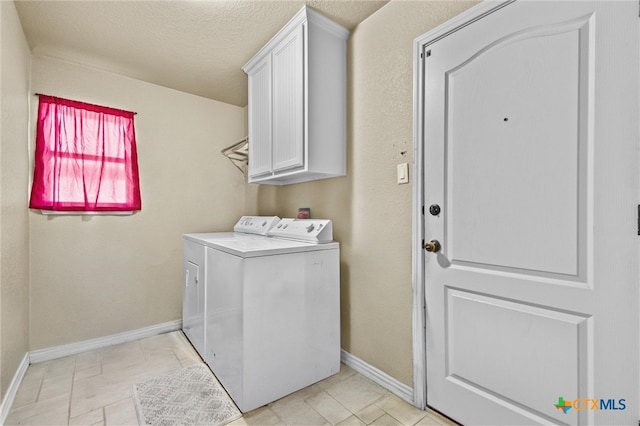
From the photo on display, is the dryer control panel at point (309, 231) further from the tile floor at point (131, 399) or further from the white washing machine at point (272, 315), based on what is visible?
the tile floor at point (131, 399)

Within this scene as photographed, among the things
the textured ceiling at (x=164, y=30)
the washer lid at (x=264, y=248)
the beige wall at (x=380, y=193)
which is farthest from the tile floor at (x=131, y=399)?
the textured ceiling at (x=164, y=30)

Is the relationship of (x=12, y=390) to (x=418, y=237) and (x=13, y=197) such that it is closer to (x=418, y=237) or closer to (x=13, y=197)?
(x=13, y=197)

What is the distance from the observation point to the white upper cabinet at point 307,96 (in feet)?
6.30

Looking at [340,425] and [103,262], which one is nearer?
[340,425]

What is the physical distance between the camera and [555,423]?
3.71 feet

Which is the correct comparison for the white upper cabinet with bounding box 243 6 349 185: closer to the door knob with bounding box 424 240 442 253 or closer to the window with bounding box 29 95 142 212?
the door knob with bounding box 424 240 442 253

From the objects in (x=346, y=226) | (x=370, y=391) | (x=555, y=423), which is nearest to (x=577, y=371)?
(x=555, y=423)

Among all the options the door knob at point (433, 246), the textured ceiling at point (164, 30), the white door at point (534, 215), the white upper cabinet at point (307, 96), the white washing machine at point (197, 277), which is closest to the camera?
the white door at point (534, 215)

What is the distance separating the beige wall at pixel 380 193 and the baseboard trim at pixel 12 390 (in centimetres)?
195

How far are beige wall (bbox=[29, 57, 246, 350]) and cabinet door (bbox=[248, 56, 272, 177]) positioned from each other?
0.75m

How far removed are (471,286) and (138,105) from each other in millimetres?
3006

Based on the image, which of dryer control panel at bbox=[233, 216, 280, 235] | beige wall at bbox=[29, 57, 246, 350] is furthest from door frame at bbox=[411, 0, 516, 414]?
beige wall at bbox=[29, 57, 246, 350]

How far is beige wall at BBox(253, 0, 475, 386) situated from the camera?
65.8 inches

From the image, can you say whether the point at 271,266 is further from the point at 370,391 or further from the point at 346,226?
the point at 370,391
